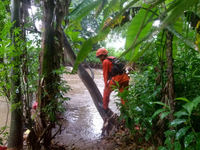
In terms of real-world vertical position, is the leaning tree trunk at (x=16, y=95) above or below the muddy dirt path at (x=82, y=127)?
above

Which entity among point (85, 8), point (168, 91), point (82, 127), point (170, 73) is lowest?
point (82, 127)

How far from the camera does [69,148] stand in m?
3.03

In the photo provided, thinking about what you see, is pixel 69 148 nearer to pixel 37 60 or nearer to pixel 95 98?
pixel 95 98

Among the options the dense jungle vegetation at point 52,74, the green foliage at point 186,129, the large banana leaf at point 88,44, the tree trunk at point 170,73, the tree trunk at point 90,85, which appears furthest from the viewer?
the tree trunk at point 90,85

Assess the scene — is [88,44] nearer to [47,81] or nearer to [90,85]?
[47,81]

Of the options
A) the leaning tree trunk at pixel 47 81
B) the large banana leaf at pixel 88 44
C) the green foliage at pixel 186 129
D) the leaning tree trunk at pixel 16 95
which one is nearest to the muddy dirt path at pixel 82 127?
the leaning tree trunk at pixel 47 81

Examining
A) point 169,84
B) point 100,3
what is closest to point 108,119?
point 169,84

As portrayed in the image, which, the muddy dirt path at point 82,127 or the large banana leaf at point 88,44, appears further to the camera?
the muddy dirt path at point 82,127

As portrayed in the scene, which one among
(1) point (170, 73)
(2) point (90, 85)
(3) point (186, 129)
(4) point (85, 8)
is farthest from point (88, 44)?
(2) point (90, 85)

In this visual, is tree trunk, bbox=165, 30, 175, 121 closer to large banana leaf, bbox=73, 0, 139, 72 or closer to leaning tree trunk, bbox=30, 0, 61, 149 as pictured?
large banana leaf, bbox=73, 0, 139, 72

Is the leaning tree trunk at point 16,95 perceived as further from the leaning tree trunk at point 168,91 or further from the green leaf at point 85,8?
the leaning tree trunk at point 168,91

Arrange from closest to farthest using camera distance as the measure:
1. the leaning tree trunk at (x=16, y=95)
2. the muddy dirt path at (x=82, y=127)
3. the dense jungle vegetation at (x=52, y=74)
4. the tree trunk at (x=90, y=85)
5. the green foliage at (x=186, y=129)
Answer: the green foliage at (x=186, y=129), the dense jungle vegetation at (x=52, y=74), the leaning tree trunk at (x=16, y=95), the muddy dirt path at (x=82, y=127), the tree trunk at (x=90, y=85)

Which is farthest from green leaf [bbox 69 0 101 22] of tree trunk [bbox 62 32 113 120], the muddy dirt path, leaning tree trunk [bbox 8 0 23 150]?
tree trunk [bbox 62 32 113 120]

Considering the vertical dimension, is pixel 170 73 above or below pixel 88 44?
below
